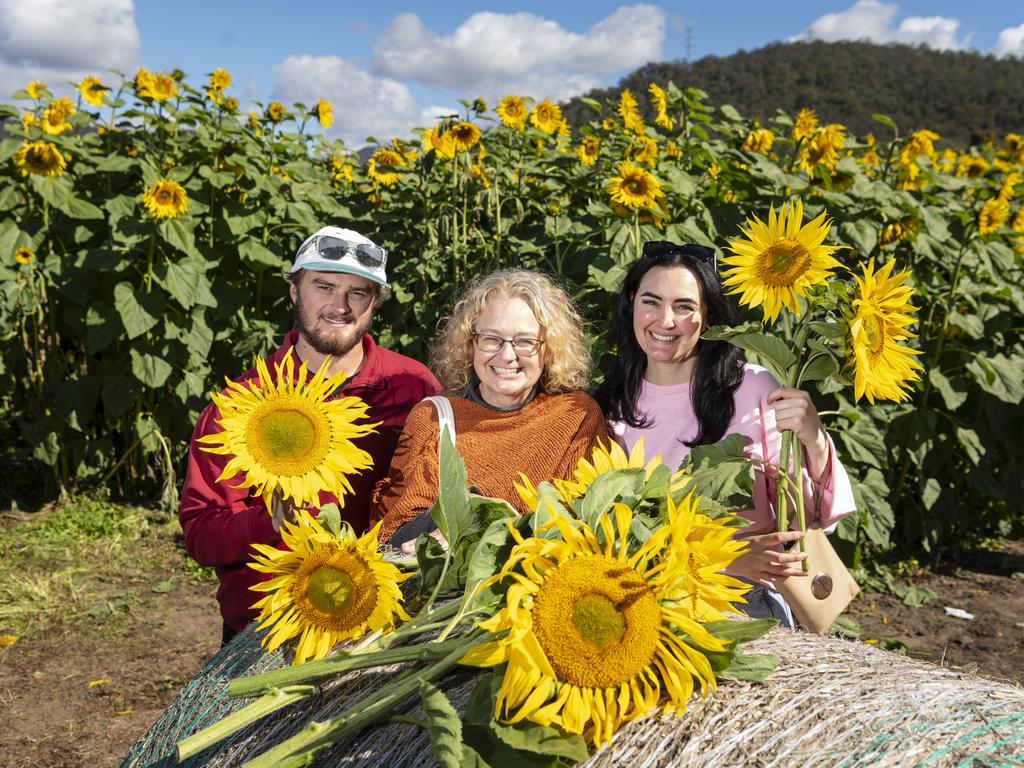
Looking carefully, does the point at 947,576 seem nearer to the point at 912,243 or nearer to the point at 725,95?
the point at 912,243

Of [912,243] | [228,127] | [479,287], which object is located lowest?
[479,287]

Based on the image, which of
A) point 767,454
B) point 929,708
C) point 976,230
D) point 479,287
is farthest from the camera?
point 976,230

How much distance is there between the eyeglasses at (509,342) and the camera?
281cm

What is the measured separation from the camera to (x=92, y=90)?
5.97 m

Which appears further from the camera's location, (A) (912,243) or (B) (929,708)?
(A) (912,243)

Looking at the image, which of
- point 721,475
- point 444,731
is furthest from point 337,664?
point 721,475

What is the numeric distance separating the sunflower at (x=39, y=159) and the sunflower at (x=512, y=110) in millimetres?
2700

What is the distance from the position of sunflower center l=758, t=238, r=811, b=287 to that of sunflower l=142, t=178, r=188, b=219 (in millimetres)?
4139

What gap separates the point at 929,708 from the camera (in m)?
1.52

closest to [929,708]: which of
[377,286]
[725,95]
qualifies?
Answer: [377,286]

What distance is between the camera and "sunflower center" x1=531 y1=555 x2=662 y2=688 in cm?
128

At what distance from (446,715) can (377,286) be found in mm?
2158

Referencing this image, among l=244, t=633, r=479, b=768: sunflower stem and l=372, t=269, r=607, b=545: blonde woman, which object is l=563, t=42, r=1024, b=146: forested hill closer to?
l=372, t=269, r=607, b=545: blonde woman

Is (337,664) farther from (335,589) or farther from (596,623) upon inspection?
(596,623)
